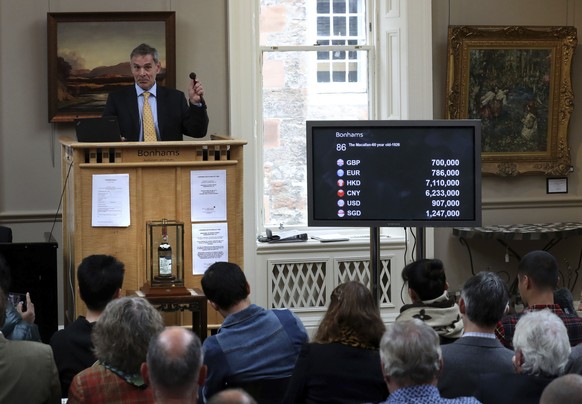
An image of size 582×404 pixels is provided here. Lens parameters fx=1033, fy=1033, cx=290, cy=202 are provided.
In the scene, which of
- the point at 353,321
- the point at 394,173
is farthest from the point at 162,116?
the point at 353,321

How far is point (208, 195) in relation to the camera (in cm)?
583

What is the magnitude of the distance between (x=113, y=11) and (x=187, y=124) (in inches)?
77.2

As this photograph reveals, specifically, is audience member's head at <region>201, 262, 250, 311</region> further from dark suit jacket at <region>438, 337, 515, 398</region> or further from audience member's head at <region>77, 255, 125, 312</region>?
dark suit jacket at <region>438, 337, 515, 398</region>

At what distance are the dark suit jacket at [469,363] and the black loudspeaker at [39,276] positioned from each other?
8.96ft

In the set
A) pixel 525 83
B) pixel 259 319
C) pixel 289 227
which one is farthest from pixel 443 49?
pixel 259 319

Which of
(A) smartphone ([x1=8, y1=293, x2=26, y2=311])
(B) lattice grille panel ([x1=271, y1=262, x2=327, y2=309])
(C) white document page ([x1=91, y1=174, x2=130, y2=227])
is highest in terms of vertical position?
(C) white document page ([x1=91, y1=174, x2=130, y2=227])

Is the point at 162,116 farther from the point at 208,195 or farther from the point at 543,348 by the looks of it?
the point at 543,348

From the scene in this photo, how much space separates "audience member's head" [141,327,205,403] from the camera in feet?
8.86

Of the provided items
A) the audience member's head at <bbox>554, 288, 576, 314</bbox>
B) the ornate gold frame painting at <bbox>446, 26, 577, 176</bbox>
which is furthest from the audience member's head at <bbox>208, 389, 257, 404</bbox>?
the ornate gold frame painting at <bbox>446, 26, 577, 176</bbox>

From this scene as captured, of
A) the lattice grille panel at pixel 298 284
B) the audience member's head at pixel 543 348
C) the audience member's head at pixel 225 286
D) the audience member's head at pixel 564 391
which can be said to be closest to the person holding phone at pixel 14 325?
the audience member's head at pixel 225 286

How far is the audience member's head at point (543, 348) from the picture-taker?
323cm

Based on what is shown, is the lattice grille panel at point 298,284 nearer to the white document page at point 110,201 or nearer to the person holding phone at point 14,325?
the white document page at point 110,201

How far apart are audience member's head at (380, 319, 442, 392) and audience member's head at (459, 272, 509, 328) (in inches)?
32.6

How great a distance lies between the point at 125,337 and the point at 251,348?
34.4 inches
